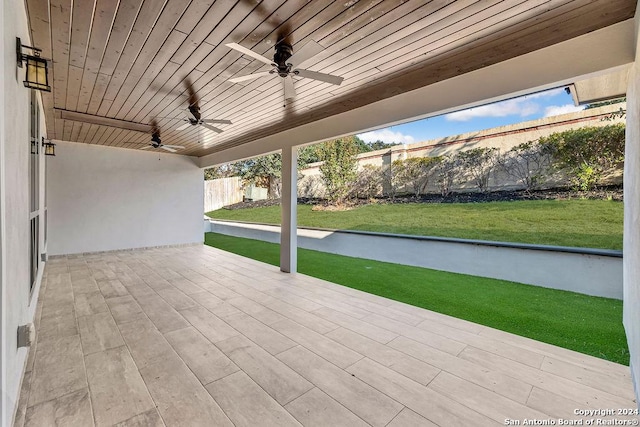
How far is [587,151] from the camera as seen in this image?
5223 mm

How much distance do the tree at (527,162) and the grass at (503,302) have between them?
3.01m

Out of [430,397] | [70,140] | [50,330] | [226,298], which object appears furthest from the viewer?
[70,140]

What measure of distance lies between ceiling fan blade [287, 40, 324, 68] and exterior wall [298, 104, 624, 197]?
5829mm

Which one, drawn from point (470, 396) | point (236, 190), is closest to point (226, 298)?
point (470, 396)

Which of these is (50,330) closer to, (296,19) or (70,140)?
(296,19)

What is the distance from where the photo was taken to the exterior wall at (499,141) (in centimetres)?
531

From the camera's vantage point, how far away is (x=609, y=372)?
205cm

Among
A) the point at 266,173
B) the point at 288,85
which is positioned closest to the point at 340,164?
the point at 266,173

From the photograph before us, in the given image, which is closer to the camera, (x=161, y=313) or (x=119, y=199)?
(x=161, y=313)

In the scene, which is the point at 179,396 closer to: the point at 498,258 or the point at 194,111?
the point at 194,111

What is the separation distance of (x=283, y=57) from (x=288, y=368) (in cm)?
249

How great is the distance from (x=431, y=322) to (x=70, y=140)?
770 cm

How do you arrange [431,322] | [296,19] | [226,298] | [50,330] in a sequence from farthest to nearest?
[226,298] → [431,322] → [50,330] → [296,19]

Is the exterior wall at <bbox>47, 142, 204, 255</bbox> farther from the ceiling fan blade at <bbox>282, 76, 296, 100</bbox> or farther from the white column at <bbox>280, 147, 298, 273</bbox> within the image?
the ceiling fan blade at <bbox>282, 76, 296, 100</bbox>
